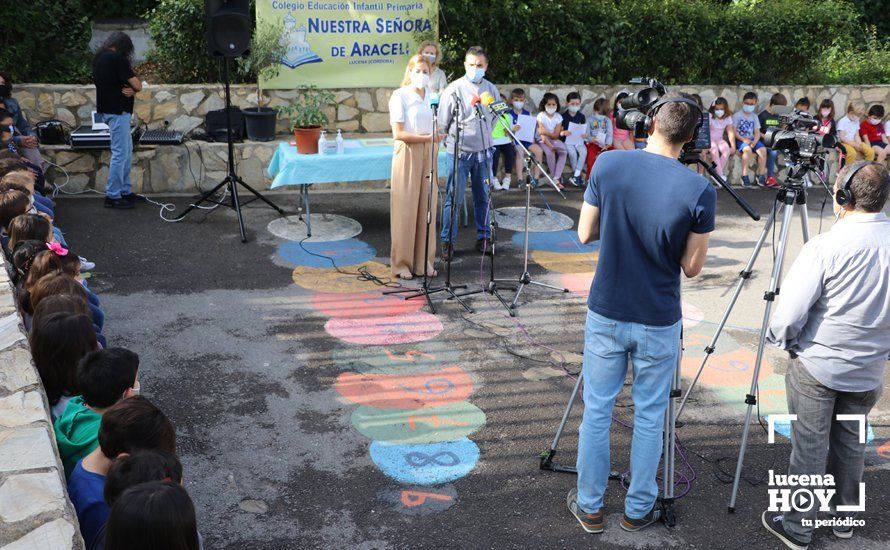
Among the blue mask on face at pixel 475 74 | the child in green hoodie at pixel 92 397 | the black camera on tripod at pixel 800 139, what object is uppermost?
the blue mask on face at pixel 475 74

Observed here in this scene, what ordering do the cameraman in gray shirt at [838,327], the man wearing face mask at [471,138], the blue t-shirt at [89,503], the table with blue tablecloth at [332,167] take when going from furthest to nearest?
the table with blue tablecloth at [332,167], the man wearing face mask at [471,138], the cameraman in gray shirt at [838,327], the blue t-shirt at [89,503]

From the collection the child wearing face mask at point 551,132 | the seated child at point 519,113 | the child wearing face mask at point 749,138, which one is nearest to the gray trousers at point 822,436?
the seated child at point 519,113

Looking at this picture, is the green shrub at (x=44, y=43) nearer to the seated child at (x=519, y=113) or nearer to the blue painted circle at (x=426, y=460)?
the seated child at (x=519, y=113)

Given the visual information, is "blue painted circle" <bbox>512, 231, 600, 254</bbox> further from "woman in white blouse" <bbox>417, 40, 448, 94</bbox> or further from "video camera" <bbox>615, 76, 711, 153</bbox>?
"video camera" <bbox>615, 76, 711, 153</bbox>

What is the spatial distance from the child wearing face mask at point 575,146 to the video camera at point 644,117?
260 inches

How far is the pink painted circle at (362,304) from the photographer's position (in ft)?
21.8

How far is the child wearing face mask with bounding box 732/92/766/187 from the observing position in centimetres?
1164

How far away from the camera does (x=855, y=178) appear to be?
12.3 feet

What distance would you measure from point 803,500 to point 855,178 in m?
1.49

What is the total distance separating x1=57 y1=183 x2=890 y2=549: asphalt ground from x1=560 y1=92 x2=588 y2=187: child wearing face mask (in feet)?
9.81

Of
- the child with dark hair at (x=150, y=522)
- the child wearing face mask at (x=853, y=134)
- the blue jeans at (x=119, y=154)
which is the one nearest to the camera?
the child with dark hair at (x=150, y=522)

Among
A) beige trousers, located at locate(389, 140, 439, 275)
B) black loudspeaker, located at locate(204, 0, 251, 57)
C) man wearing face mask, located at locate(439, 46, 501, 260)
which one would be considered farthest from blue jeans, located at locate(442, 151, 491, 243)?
black loudspeaker, located at locate(204, 0, 251, 57)

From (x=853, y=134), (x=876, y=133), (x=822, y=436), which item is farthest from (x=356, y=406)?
(x=876, y=133)

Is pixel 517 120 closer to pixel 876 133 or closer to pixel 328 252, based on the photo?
pixel 328 252
